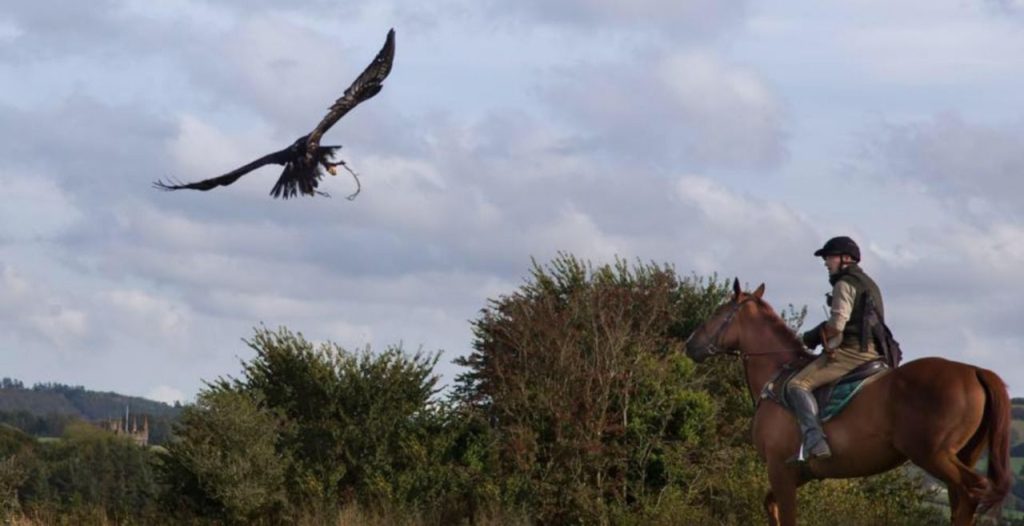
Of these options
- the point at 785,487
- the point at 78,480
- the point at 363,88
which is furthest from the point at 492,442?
the point at 78,480

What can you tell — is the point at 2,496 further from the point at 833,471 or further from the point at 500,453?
the point at 833,471

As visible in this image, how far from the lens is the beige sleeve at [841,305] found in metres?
14.6

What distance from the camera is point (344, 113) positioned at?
1925 centimetres

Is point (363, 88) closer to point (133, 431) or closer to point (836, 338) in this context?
point (836, 338)

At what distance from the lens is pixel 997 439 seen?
45.4 feet

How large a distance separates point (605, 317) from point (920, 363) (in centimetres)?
1142

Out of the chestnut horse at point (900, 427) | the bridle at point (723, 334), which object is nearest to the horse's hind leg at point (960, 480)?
the chestnut horse at point (900, 427)

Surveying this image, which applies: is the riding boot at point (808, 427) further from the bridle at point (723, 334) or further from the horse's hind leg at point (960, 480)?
the bridle at point (723, 334)

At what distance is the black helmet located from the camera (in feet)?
48.6

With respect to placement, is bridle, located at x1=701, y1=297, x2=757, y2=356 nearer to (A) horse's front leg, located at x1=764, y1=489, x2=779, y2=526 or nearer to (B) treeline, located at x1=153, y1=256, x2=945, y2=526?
(A) horse's front leg, located at x1=764, y1=489, x2=779, y2=526

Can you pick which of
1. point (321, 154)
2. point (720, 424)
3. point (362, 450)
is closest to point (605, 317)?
point (720, 424)

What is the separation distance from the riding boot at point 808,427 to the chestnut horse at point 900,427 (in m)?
0.11

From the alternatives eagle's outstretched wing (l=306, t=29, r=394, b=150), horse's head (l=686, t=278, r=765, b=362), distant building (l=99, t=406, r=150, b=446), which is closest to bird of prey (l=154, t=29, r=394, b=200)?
eagle's outstretched wing (l=306, t=29, r=394, b=150)

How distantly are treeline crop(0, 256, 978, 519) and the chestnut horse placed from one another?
5.99m
